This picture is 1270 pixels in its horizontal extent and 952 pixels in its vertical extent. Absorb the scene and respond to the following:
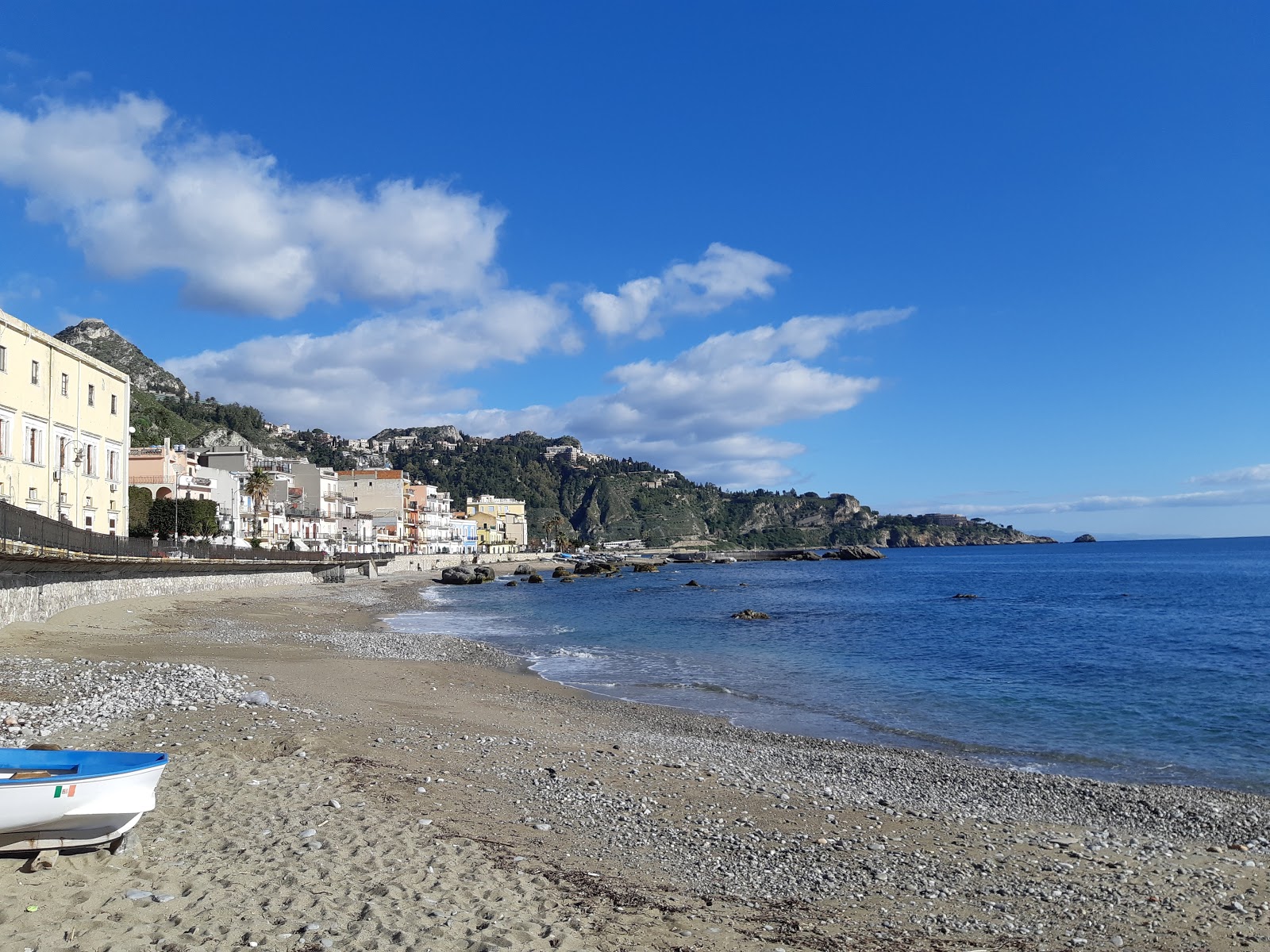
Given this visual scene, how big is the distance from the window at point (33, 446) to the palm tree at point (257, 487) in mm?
59823

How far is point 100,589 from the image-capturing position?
39.2 meters

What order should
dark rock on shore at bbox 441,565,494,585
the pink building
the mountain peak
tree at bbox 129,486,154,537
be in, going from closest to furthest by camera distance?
tree at bbox 129,486,154,537 → the pink building → dark rock on shore at bbox 441,565,494,585 → the mountain peak

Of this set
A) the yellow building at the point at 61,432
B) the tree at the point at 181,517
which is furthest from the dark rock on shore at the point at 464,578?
the yellow building at the point at 61,432

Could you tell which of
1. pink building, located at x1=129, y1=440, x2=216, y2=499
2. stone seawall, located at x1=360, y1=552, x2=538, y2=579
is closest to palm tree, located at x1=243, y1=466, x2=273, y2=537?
pink building, located at x1=129, y1=440, x2=216, y2=499

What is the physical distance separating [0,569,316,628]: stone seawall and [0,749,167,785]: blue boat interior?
23.8 metres

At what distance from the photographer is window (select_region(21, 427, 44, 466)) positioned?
3912 cm

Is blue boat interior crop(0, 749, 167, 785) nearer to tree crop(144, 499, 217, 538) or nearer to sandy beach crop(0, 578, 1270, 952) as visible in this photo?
sandy beach crop(0, 578, 1270, 952)

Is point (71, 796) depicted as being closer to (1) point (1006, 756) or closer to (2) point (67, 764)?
(2) point (67, 764)

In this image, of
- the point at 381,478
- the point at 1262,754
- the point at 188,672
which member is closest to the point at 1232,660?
the point at 1262,754

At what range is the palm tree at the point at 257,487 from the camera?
98688 mm

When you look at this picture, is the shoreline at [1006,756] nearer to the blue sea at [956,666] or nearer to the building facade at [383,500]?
the blue sea at [956,666]

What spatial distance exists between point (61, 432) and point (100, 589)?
9.00 m

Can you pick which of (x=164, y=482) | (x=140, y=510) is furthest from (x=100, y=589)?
(x=164, y=482)

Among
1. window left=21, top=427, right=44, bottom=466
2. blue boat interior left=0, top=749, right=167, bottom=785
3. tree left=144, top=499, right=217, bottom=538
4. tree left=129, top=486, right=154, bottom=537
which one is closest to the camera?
blue boat interior left=0, top=749, right=167, bottom=785
